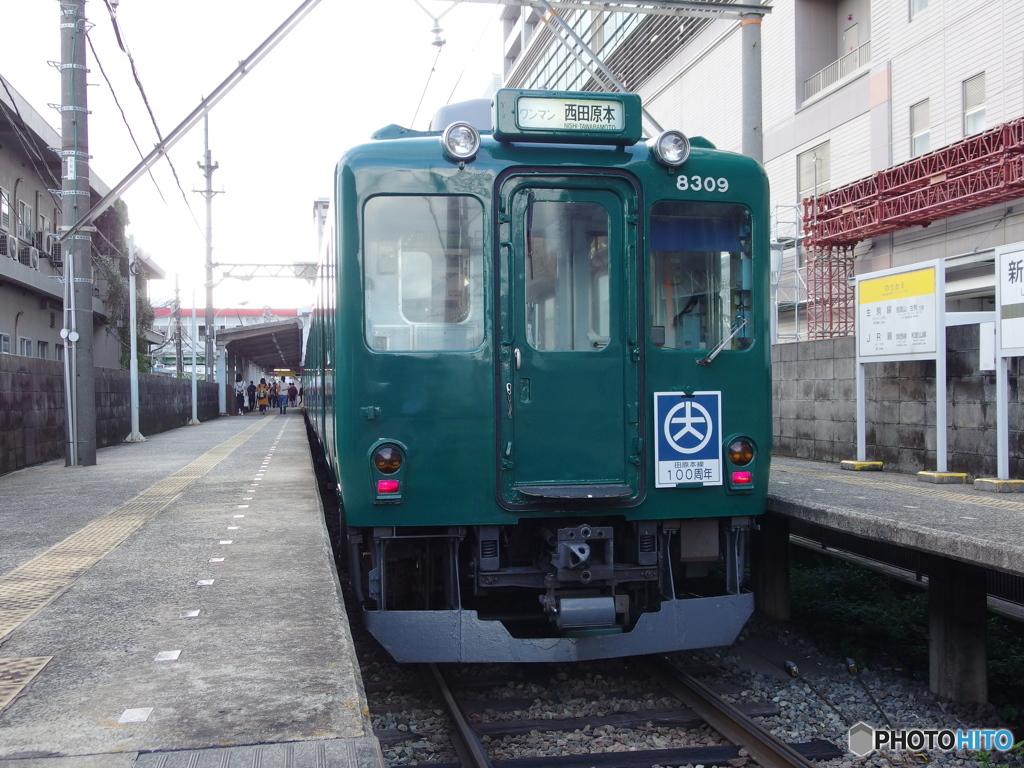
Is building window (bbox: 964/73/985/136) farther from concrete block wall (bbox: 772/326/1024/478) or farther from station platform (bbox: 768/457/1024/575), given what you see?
station platform (bbox: 768/457/1024/575)

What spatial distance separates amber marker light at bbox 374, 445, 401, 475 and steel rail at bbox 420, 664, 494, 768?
3.89 ft

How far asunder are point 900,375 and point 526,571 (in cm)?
526

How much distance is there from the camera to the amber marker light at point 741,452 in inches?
208

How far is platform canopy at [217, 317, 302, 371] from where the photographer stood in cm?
3177

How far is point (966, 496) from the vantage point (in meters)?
6.78


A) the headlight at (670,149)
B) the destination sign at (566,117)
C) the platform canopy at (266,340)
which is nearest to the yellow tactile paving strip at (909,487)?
the headlight at (670,149)

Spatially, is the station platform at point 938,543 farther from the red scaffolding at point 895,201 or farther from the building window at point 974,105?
the building window at point 974,105

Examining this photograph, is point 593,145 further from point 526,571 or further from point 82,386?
point 82,386

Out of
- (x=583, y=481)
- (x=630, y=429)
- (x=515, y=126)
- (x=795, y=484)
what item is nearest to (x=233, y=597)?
(x=583, y=481)

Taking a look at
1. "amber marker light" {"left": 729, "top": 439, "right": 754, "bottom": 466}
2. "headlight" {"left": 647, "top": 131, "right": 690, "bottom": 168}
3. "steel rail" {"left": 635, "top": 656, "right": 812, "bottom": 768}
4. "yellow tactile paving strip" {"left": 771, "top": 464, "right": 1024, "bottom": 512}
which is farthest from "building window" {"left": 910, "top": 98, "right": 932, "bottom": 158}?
"steel rail" {"left": 635, "top": 656, "right": 812, "bottom": 768}

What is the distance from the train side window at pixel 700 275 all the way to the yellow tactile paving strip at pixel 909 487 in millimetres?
2278

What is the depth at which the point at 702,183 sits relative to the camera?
5309mm

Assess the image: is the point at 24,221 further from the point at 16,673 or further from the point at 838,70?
the point at 16,673

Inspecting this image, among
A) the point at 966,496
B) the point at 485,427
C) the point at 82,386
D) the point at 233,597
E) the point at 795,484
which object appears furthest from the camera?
the point at 82,386
